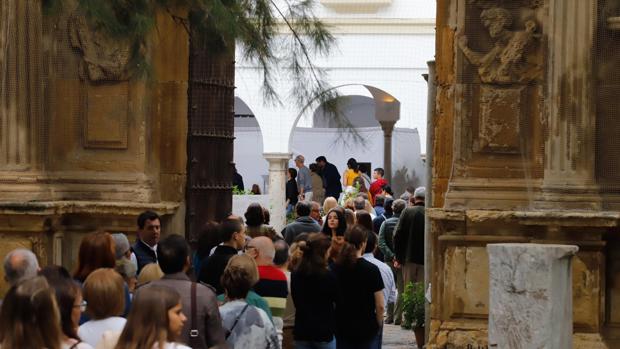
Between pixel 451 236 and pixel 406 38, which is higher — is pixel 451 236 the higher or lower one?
the lower one

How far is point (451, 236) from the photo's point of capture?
13477 millimetres

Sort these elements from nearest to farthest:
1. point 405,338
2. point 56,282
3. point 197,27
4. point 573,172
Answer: point 56,282 < point 197,27 < point 573,172 < point 405,338

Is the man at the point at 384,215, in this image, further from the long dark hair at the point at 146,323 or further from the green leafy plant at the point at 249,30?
the long dark hair at the point at 146,323

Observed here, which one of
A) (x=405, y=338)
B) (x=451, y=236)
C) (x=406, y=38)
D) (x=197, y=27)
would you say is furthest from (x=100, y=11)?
(x=406, y=38)

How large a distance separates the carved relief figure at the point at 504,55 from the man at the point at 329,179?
1577 centimetres

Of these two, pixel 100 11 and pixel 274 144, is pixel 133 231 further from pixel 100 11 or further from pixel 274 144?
pixel 274 144

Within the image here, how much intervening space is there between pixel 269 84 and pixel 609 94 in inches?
127

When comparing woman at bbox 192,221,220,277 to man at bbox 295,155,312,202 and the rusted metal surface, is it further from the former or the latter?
man at bbox 295,155,312,202

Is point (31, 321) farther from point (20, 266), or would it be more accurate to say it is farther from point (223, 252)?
point (223, 252)

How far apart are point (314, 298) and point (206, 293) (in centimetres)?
246

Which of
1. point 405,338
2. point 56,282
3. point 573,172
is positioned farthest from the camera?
point 405,338

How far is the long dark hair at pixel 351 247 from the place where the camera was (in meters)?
11.8

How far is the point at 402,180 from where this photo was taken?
38656mm

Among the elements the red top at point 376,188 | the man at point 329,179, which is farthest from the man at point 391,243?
the man at point 329,179
